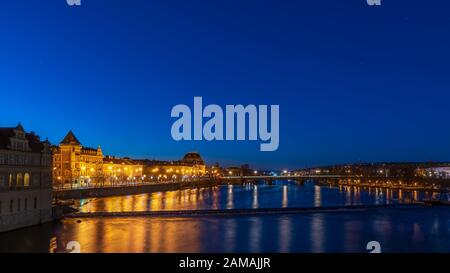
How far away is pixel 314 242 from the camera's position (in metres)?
29.0

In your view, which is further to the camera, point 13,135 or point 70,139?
point 70,139

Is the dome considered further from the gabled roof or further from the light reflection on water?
the light reflection on water

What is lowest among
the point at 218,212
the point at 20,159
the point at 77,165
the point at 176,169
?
the point at 218,212

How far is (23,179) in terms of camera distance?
29.7 metres

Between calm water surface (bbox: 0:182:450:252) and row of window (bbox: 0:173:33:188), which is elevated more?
row of window (bbox: 0:173:33:188)

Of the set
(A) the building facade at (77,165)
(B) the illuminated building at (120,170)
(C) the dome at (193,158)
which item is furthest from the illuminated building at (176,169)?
(A) the building facade at (77,165)

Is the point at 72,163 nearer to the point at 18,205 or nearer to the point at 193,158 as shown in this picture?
the point at 18,205

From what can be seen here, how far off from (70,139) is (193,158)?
305 ft

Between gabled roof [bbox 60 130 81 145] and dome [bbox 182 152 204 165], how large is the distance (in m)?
85.4

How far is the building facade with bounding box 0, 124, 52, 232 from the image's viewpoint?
90.3ft

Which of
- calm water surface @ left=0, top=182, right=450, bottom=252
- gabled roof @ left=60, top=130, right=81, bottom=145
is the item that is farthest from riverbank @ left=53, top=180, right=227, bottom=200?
calm water surface @ left=0, top=182, right=450, bottom=252

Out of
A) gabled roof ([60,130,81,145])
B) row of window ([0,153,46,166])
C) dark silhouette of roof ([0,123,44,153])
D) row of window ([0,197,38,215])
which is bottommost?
row of window ([0,197,38,215])

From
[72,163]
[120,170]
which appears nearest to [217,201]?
[72,163]
